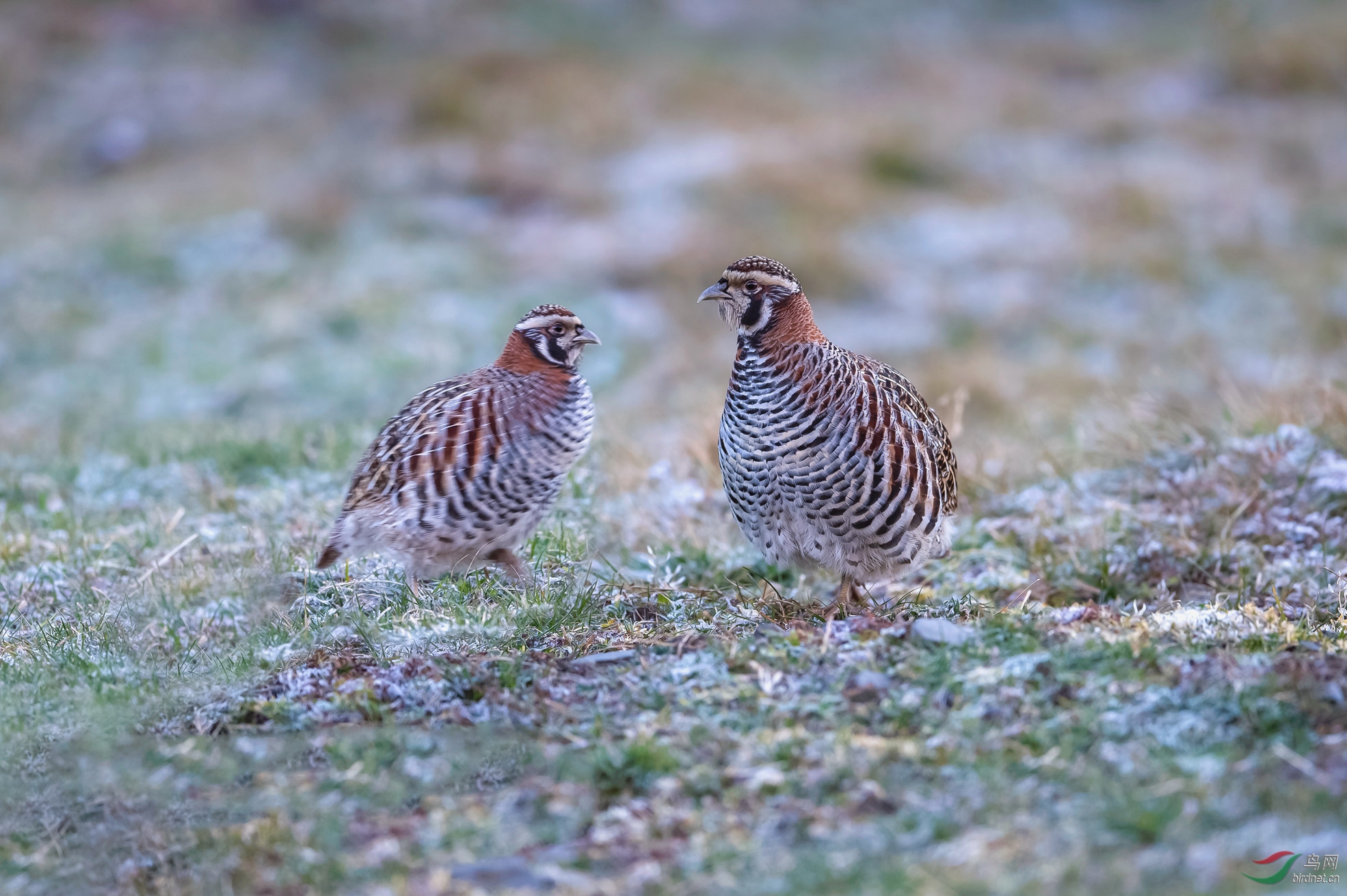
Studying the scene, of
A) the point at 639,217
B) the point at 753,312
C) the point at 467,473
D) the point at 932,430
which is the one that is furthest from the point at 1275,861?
the point at 639,217

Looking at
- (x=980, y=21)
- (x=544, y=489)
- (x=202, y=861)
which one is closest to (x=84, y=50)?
(x=980, y=21)

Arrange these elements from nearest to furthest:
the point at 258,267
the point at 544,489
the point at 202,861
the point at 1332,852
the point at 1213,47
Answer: the point at 1332,852 → the point at 202,861 → the point at 544,489 → the point at 258,267 → the point at 1213,47

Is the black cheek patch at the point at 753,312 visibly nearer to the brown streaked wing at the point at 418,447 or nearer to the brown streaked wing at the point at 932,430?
the brown streaked wing at the point at 932,430

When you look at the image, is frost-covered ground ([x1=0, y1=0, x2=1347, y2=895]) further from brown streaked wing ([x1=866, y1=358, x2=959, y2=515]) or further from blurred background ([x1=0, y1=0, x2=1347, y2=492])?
brown streaked wing ([x1=866, y1=358, x2=959, y2=515])

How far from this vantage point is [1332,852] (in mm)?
3668

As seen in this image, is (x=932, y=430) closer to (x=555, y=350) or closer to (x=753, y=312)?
(x=753, y=312)

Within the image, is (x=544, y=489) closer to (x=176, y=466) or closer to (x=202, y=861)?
(x=202, y=861)

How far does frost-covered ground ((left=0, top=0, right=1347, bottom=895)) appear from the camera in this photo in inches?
161

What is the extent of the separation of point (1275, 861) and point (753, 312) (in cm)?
326

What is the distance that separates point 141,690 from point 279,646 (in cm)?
56

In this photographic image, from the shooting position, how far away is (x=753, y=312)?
20.2ft

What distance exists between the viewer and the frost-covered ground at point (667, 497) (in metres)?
4.09

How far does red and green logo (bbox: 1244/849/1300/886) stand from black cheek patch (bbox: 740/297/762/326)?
3.20 meters

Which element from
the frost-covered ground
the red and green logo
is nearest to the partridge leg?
the frost-covered ground
